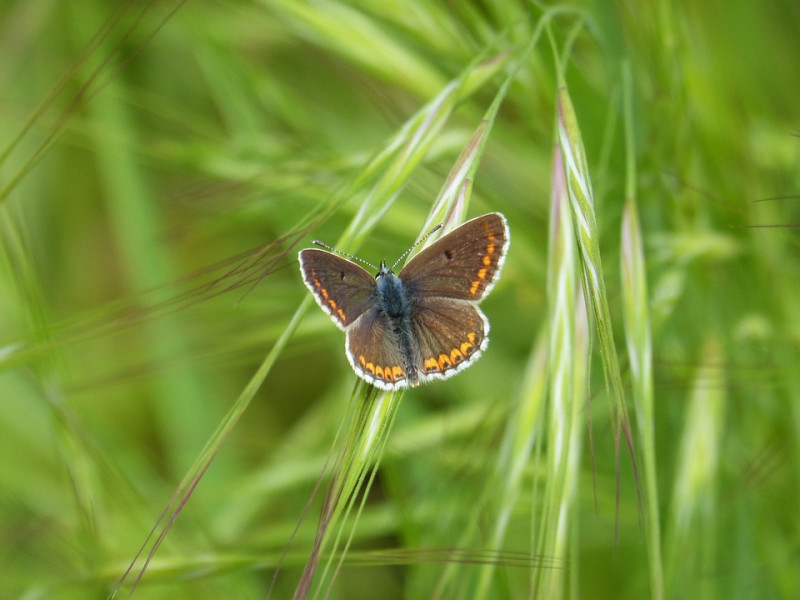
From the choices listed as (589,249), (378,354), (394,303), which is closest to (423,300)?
(394,303)

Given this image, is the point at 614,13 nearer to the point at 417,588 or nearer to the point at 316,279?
the point at 316,279

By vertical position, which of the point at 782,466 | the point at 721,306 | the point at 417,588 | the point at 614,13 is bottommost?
the point at 417,588

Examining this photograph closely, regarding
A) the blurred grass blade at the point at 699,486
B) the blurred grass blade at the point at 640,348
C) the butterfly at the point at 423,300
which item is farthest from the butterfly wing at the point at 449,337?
the blurred grass blade at the point at 699,486

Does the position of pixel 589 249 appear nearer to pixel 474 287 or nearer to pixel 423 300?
pixel 474 287

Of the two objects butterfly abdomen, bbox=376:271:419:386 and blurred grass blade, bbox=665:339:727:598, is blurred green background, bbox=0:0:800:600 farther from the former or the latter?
butterfly abdomen, bbox=376:271:419:386

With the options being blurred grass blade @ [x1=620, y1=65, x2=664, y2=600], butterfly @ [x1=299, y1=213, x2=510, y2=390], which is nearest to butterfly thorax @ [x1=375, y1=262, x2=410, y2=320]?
butterfly @ [x1=299, y1=213, x2=510, y2=390]

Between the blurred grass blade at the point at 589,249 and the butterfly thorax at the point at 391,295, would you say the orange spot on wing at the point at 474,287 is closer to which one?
the butterfly thorax at the point at 391,295

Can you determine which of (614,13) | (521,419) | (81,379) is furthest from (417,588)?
(81,379)
